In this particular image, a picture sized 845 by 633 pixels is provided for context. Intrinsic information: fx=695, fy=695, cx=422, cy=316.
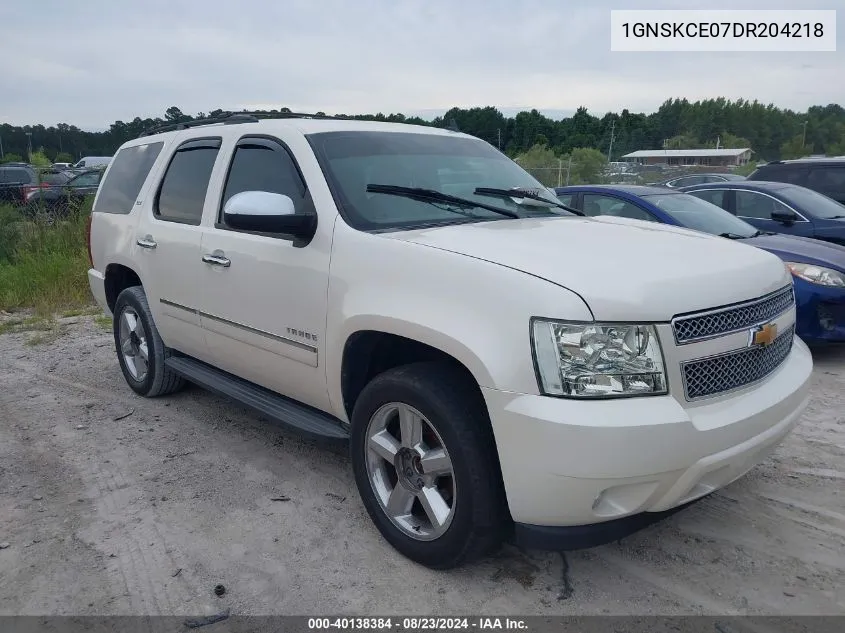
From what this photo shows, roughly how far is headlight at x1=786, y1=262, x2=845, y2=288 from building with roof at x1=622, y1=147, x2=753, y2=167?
68.6 meters

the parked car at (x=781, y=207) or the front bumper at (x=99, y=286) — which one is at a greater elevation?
the parked car at (x=781, y=207)

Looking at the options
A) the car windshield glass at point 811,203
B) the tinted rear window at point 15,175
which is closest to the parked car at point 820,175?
the car windshield glass at point 811,203

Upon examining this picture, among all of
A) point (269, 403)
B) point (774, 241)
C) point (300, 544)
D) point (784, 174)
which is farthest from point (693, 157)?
point (300, 544)

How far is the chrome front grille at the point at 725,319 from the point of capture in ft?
8.04

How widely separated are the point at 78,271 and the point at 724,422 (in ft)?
30.1

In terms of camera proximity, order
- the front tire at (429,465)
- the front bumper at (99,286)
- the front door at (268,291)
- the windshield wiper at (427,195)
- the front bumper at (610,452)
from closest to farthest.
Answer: the front bumper at (610,452) → the front tire at (429,465) → the front door at (268,291) → the windshield wiper at (427,195) → the front bumper at (99,286)

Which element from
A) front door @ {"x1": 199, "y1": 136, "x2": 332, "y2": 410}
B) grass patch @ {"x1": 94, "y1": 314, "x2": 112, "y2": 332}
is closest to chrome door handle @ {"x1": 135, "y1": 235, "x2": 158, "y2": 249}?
front door @ {"x1": 199, "y1": 136, "x2": 332, "y2": 410}

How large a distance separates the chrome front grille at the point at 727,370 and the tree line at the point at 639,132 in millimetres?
50902

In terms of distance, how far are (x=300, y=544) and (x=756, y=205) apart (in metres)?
7.04

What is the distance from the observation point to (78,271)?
9523 millimetres

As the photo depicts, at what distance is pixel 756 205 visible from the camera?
809 centimetres

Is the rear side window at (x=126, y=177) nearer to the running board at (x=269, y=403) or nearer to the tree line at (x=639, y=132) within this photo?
the running board at (x=269, y=403)

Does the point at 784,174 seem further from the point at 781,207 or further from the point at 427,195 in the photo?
the point at 427,195

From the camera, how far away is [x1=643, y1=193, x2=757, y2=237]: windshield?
654cm
